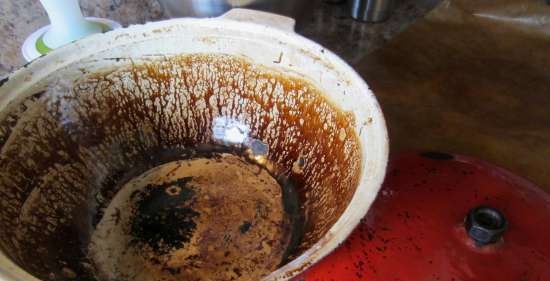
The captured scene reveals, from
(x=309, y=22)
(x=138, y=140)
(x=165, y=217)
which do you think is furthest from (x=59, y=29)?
(x=309, y=22)

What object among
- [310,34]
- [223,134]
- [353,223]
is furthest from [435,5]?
[353,223]

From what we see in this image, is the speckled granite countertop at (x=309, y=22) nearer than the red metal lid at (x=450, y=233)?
No

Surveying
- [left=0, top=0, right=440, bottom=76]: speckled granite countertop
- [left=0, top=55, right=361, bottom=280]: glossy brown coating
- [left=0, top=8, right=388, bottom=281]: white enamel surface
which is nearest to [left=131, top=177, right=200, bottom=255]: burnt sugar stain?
[left=0, top=55, right=361, bottom=280]: glossy brown coating

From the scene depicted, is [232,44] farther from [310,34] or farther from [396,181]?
[310,34]

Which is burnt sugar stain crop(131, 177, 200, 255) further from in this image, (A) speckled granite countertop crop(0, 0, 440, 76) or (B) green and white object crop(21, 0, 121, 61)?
(A) speckled granite countertop crop(0, 0, 440, 76)

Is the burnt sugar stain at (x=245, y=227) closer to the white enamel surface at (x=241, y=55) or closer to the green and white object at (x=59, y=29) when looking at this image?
the white enamel surface at (x=241, y=55)

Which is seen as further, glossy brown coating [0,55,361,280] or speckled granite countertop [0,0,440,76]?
speckled granite countertop [0,0,440,76]

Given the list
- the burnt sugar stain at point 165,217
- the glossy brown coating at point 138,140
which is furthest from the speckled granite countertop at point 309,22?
the burnt sugar stain at point 165,217
